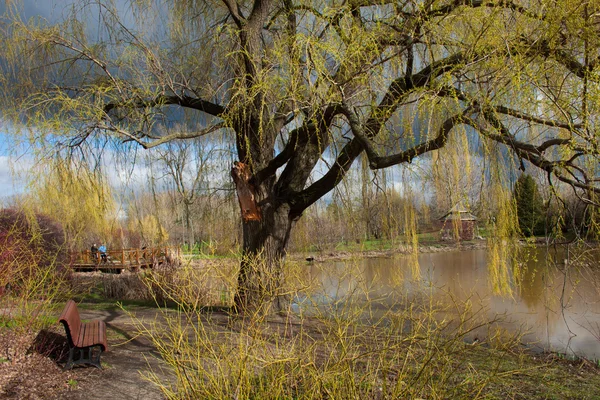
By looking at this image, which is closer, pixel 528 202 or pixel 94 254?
pixel 528 202

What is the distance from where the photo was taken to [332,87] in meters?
4.02

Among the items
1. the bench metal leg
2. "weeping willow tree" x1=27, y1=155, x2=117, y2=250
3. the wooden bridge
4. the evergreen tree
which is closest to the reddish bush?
"weeping willow tree" x1=27, y1=155, x2=117, y2=250

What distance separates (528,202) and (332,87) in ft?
9.04

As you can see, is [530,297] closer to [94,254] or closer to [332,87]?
[332,87]

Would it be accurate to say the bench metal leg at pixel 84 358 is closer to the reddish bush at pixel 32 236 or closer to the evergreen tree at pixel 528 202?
the reddish bush at pixel 32 236

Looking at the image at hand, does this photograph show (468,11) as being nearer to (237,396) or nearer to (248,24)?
(248,24)

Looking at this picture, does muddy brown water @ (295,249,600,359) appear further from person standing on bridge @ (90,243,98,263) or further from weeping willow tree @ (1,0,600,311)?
person standing on bridge @ (90,243,98,263)

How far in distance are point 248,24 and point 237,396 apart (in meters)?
5.55

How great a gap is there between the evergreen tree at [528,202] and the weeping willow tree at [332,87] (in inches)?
12.6

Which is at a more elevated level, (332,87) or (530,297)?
(332,87)

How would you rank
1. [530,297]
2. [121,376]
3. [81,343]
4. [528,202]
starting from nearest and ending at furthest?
1. [121,376]
2. [81,343]
3. [528,202]
4. [530,297]

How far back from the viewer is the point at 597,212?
428cm

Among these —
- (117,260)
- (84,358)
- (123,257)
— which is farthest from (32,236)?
(117,260)

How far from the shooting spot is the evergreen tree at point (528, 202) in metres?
4.63
